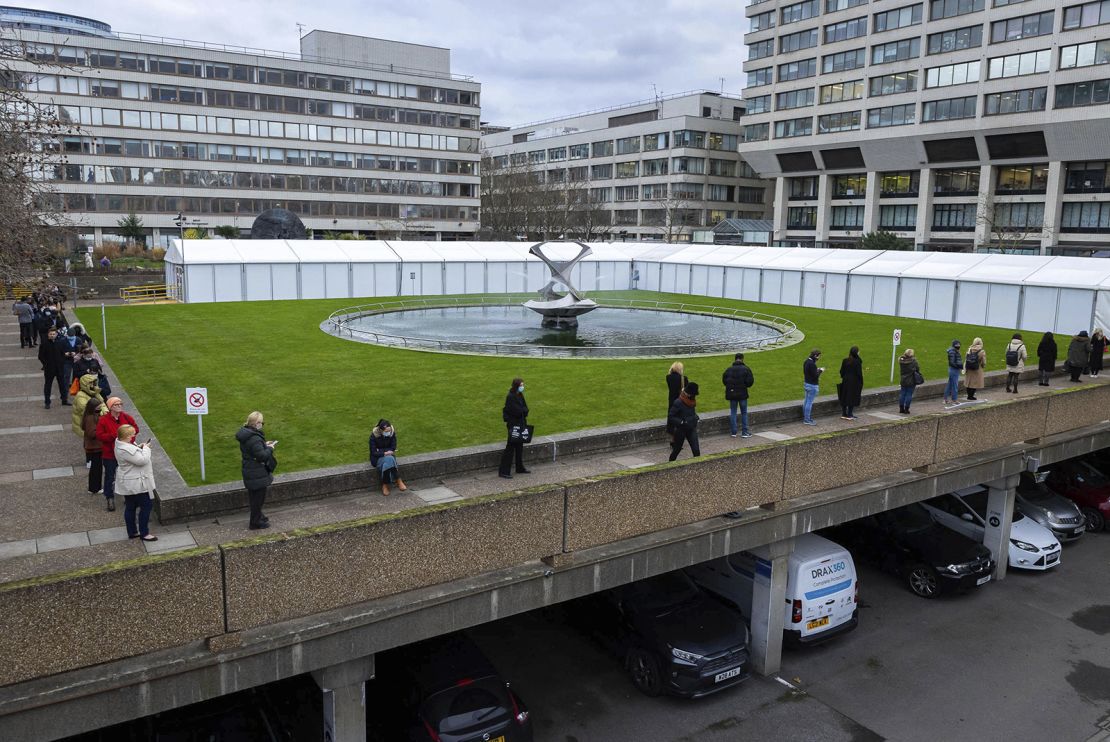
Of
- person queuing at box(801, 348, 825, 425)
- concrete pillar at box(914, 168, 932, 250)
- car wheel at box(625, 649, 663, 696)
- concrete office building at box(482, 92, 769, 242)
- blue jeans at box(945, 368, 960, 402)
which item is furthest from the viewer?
concrete office building at box(482, 92, 769, 242)

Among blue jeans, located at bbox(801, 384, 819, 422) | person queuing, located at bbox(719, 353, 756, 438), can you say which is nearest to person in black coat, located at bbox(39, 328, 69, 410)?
person queuing, located at bbox(719, 353, 756, 438)

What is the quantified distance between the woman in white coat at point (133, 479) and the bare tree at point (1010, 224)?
74307mm

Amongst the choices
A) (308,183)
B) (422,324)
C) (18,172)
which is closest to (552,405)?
(18,172)

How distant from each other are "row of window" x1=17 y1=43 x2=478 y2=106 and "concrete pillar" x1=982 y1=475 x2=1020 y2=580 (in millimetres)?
81131

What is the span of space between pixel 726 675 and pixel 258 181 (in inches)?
3359

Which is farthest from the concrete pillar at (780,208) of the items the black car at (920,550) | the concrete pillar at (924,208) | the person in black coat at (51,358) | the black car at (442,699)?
the black car at (442,699)

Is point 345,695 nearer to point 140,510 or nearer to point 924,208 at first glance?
point 140,510

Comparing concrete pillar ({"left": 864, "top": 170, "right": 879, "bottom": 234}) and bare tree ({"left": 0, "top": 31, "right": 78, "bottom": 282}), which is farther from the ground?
concrete pillar ({"left": 864, "top": 170, "right": 879, "bottom": 234})

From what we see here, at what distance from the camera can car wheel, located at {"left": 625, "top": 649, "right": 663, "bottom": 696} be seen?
42.3ft

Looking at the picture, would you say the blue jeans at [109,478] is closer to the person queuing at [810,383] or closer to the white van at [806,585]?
the white van at [806,585]

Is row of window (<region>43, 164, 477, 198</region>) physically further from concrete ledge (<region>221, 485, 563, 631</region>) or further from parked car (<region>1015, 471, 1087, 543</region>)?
parked car (<region>1015, 471, 1087, 543</region>)

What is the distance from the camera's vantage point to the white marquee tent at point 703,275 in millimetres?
37281

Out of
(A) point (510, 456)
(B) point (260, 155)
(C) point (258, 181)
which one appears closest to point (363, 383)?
(A) point (510, 456)

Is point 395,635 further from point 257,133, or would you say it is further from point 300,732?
point 257,133
